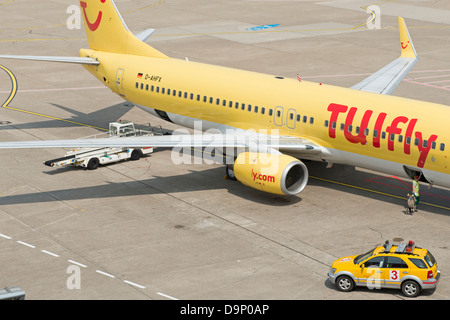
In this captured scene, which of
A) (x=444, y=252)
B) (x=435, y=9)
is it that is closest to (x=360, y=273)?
(x=444, y=252)

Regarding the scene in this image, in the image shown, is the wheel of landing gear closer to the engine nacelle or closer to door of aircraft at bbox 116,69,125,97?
the engine nacelle

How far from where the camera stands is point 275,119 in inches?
1633

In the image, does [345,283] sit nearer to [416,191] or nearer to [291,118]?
[416,191]

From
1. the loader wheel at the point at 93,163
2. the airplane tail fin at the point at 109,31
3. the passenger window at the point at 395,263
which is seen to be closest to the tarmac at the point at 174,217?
the loader wheel at the point at 93,163

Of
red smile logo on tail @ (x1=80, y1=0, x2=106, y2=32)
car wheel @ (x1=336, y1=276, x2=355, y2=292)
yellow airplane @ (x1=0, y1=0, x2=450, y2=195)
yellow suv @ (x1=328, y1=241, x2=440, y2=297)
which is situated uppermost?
red smile logo on tail @ (x1=80, y1=0, x2=106, y2=32)

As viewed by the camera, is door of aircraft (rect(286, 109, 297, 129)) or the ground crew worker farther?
door of aircraft (rect(286, 109, 297, 129))

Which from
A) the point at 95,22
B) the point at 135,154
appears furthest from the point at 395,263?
the point at 95,22

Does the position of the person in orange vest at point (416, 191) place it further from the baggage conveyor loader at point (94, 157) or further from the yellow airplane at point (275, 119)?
the baggage conveyor loader at point (94, 157)

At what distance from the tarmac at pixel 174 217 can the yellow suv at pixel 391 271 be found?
599 mm

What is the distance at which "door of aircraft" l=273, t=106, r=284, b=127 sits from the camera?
41188mm

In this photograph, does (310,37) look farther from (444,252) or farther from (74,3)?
(444,252)

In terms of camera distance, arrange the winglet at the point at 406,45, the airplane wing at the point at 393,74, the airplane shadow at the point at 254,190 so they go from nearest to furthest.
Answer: the airplane shadow at the point at 254,190
the airplane wing at the point at 393,74
the winglet at the point at 406,45

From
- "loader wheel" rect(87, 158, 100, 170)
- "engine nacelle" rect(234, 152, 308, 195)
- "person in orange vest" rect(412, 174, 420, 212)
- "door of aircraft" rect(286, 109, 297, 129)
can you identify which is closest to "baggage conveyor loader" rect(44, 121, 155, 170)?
"loader wheel" rect(87, 158, 100, 170)

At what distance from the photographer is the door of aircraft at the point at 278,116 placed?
4119 cm
